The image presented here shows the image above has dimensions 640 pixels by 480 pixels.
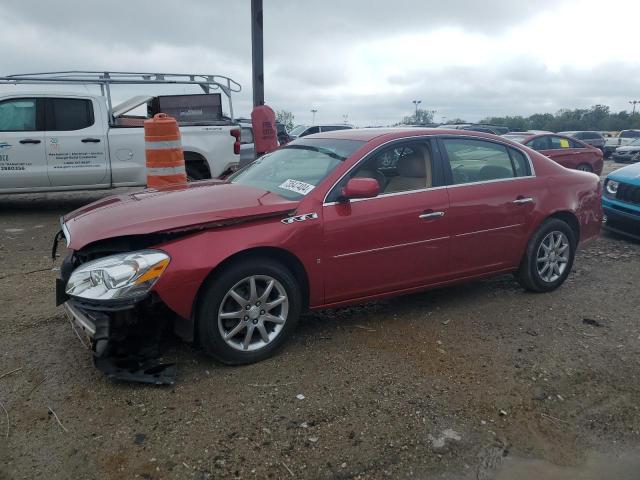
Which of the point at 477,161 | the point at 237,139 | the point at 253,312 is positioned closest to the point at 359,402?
the point at 253,312

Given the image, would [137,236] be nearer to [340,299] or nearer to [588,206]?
[340,299]

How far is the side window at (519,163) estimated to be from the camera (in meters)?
4.83

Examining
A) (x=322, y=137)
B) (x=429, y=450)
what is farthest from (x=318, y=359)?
(x=322, y=137)

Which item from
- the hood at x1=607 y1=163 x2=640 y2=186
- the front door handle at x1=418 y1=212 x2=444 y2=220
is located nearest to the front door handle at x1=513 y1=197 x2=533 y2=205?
the front door handle at x1=418 y1=212 x2=444 y2=220

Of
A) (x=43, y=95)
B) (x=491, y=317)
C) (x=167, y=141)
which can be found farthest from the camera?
(x=43, y=95)

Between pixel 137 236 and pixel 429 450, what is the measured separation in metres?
2.07

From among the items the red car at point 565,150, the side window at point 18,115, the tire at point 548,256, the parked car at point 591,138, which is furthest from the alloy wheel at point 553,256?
the parked car at point 591,138

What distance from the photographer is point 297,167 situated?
→ 429 cm

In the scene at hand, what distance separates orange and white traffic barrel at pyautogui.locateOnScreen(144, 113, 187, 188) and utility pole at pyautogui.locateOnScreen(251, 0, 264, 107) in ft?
17.1

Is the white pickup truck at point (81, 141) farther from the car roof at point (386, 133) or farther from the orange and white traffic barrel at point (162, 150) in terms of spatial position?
the car roof at point (386, 133)

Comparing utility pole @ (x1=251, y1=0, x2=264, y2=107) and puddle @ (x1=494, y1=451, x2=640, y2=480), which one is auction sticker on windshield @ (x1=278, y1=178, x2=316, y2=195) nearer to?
puddle @ (x1=494, y1=451, x2=640, y2=480)

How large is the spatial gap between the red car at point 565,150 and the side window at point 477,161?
397 inches

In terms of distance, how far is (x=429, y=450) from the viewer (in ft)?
9.00

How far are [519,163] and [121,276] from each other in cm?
353
